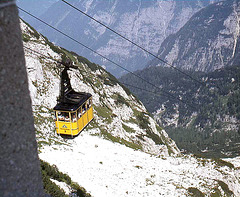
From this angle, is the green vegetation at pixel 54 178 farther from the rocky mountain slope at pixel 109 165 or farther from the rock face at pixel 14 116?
the rock face at pixel 14 116

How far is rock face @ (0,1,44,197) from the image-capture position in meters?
5.45

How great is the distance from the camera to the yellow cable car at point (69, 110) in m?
19.6

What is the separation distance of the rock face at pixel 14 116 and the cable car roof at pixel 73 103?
44.0 ft

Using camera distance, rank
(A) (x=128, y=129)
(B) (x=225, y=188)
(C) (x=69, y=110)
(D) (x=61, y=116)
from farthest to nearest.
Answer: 1. (A) (x=128, y=129)
2. (B) (x=225, y=188)
3. (D) (x=61, y=116)
4. (C) (x=69, y=110)

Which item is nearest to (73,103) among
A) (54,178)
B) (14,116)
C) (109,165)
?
(54,178)

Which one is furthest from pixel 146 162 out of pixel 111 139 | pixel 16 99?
pixel 16 99

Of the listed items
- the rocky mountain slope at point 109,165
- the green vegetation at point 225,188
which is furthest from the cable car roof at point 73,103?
the green vegetation at point 225,188

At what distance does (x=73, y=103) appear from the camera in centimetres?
2030

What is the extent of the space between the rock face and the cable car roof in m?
13.4

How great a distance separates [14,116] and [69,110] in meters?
13.8

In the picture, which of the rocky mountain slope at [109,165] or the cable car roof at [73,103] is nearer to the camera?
the cable car roof at [73,103]

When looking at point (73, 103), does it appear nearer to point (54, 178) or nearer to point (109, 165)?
point (54, 178)

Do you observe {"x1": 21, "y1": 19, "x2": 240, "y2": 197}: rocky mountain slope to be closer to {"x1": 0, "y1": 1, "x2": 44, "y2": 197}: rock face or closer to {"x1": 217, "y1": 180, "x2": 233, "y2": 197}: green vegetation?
{"x1": 217, "y1": 180, "x2": 233, "y2": 197}: green vegetation

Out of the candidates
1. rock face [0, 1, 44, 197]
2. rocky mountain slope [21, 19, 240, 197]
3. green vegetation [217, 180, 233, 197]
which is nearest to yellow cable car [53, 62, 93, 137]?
rocky mountain slope [21, 19, 240, 197]
